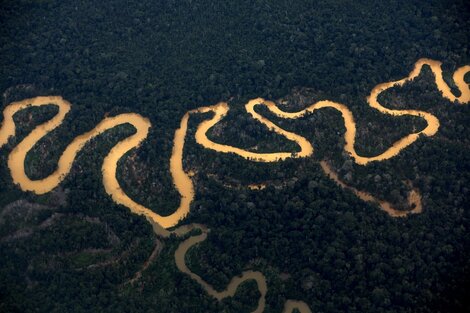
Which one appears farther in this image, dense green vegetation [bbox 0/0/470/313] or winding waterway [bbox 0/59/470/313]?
winding waterway [bbox 0/59/470/313]

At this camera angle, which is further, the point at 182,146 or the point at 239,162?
the point at 182,146

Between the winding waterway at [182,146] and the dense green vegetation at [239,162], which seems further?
the winding waterway at [182,146]

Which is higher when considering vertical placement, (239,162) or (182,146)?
(182,146)

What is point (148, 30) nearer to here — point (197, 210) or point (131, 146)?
point (131, 146)

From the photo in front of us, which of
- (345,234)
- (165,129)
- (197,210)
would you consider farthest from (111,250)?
(345,234)
